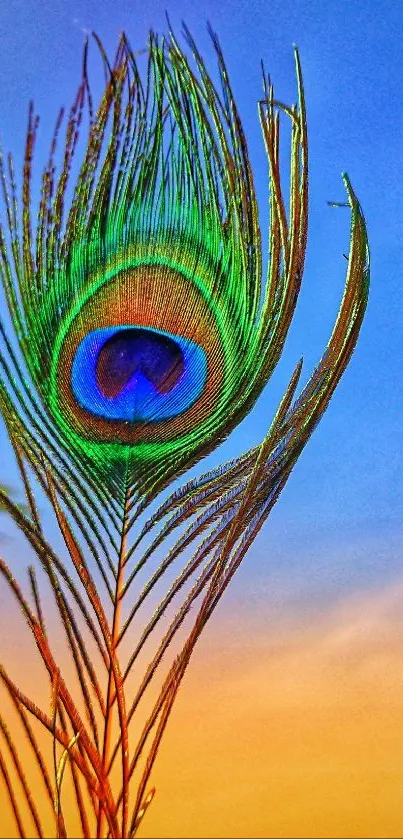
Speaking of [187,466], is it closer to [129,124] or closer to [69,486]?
[69,486]

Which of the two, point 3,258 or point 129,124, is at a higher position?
point 129,124

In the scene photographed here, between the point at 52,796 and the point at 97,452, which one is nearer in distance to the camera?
the point at 52,796

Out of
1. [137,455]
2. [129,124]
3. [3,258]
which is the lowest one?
[137,455]

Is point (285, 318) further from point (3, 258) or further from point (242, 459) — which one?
point (3, 258)

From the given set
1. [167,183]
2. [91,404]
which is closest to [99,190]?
[167,183]

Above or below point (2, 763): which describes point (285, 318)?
above

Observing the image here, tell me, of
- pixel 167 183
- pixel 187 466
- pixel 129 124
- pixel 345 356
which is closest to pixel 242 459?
pixel 187 466
